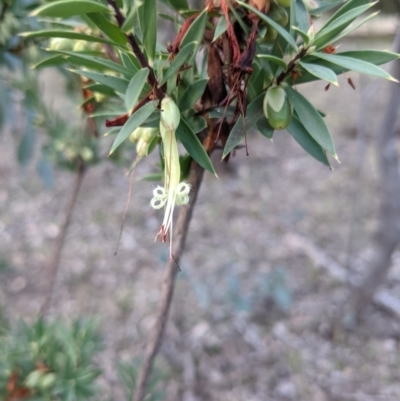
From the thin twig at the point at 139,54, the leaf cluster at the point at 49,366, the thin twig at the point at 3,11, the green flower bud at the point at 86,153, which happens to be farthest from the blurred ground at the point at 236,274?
the thin twig at the point at 139,54

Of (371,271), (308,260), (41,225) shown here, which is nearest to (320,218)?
(308,260)

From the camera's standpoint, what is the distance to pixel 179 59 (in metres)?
0.36

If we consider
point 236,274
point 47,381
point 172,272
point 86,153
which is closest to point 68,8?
point 172,272

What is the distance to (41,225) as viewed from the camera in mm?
2189

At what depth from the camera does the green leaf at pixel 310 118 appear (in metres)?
0.39

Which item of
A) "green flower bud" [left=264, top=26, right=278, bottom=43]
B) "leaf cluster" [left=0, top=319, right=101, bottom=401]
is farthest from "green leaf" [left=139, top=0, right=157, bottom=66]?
"leaf cluster" [left=0, top=319, right=101, bottom=401]

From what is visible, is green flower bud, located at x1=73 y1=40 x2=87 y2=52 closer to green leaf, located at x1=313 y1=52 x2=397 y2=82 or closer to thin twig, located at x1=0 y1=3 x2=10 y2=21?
green leaf, located at x1=313 y1=52 x2=397 y2=82

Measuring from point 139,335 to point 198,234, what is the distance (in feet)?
2.24

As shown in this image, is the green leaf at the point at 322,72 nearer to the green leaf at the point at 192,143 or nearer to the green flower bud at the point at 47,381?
the green leaf at the point at 192,143

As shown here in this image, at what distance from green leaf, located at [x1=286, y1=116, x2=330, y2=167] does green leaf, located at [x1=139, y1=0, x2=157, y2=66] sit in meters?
0.16

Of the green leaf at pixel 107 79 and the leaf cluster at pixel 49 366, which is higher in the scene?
the green leaf at pixel 107 79

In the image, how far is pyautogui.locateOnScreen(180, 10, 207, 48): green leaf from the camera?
358 millimetres

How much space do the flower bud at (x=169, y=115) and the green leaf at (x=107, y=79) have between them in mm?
52

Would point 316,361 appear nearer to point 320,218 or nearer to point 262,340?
point 262,340
